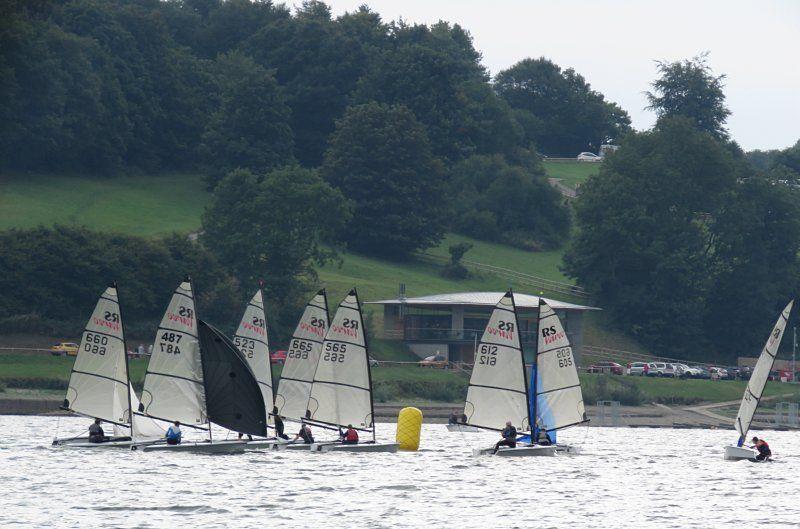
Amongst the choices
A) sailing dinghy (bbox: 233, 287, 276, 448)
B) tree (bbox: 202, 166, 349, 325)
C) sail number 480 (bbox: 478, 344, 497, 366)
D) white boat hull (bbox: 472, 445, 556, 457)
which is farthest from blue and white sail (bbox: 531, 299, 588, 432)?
tree (bbox: 202, 166, 349, 325)

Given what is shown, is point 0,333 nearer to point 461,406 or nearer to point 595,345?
point 461,406

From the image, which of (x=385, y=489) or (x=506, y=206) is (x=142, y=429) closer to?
(x=385, y=489)

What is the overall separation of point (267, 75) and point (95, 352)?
96.1 metres

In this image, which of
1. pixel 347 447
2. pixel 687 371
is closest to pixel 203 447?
pixel 347 447

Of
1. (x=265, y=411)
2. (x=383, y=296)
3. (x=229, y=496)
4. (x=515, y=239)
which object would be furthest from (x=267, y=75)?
(x=229, y=496)

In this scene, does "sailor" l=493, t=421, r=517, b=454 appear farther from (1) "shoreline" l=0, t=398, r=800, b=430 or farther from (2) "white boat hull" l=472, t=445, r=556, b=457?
(1) "shoreline" l=0, t=398, r=800, b=430

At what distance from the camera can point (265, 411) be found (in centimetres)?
5838

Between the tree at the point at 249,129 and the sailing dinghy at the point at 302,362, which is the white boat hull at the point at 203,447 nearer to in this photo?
the sailing dinghy at the point at 302,362

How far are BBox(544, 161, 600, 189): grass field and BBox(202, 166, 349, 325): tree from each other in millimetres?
74689

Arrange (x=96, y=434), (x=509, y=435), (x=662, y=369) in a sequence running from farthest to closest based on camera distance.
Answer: (x=662, y=369)
(x=509, y=435)
(x=96, y=434)

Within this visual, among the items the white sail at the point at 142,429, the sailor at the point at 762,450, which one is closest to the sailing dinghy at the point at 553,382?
the sailor at the point at 762,450

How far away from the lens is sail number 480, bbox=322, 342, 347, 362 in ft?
195

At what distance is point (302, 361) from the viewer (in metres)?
62.4

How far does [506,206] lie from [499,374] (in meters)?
97.0
